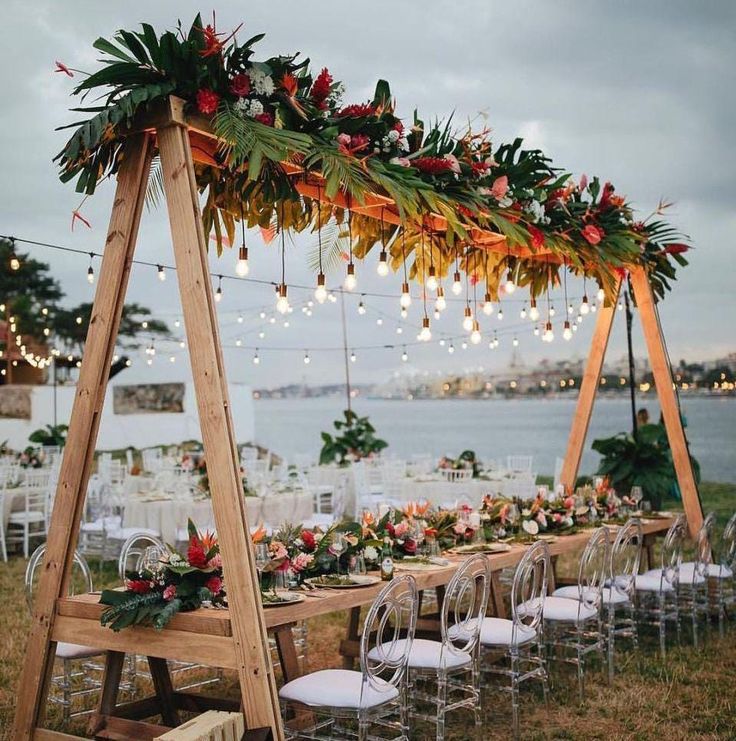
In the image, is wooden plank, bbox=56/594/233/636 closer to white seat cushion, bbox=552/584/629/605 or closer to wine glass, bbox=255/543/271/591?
wine glass, bbox=255/543/271/591

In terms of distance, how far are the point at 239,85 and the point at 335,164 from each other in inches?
23.9

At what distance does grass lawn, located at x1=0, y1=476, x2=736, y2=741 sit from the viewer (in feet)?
17.1

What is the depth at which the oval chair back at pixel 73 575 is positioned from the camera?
209 inches

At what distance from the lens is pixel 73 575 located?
31.6ft

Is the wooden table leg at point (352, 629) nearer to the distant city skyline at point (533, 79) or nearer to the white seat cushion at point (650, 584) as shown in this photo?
the white seat cushion at point (650, 584)

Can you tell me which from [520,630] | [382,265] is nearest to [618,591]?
[520,630]

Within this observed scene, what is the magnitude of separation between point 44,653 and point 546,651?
385 centimetres

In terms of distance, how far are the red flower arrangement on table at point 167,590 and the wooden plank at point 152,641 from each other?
0.08m

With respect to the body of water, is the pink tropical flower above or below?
above

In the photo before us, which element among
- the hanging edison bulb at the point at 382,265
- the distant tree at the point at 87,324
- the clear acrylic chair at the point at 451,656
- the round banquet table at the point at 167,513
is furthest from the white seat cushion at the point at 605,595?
the distant tree at the point at 87,324

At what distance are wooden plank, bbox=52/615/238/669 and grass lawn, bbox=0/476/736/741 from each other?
101 cm

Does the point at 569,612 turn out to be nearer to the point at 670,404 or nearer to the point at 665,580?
the point at 665,580

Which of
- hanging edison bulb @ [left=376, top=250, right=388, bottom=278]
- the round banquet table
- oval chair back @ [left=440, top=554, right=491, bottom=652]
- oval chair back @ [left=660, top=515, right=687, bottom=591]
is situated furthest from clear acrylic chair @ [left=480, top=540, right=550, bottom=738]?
the round banquet table

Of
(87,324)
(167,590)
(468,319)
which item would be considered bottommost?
(167,590)
